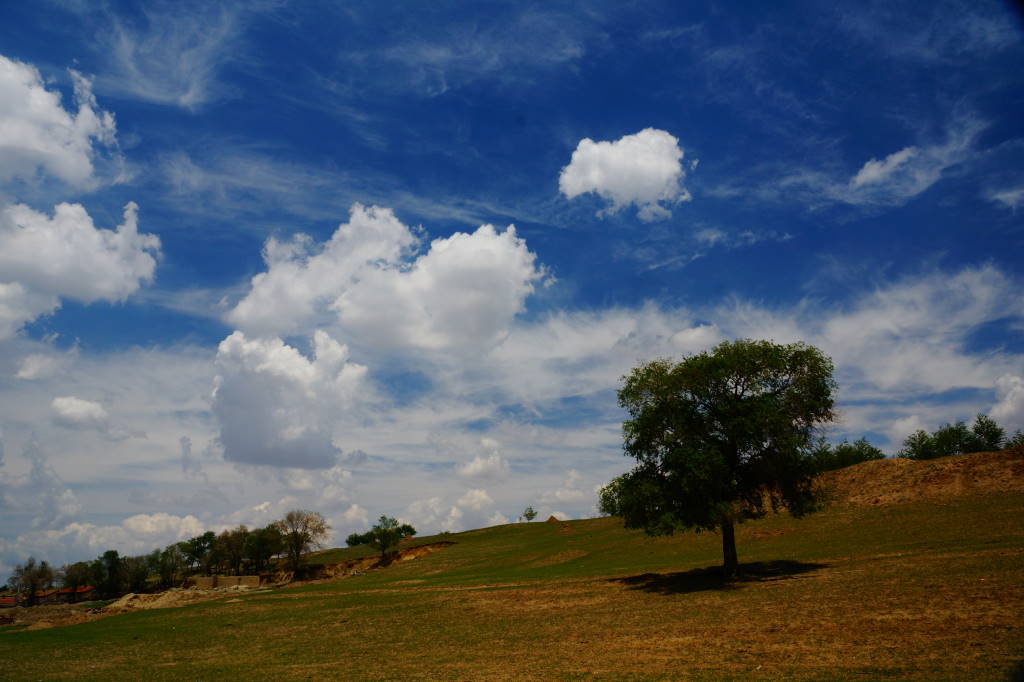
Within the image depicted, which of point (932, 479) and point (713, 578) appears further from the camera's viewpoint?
point (932, 479)

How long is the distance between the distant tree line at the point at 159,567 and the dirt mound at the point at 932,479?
446ft

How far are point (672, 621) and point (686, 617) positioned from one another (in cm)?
97

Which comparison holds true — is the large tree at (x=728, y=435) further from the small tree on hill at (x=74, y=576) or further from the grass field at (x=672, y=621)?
the small tree on hill at (x=74, y=576)

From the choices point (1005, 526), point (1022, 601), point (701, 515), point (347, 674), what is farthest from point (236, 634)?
point (1005, 526)

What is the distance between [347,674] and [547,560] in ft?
160

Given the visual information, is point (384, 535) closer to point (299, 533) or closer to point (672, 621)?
point (299, 533)

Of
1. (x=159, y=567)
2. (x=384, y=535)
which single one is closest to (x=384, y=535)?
(x=384, y=535)

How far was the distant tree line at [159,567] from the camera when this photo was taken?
535ft

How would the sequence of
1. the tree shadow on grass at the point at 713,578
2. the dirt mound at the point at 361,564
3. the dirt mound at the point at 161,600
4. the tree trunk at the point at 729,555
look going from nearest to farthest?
the tree shadow on grass at the point at 713,578 < the tree trunk at the point at 729,555 < the dirt mound at the point at 161,600 < the dirt mound at the point at 361,564

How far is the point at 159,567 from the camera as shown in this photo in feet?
591

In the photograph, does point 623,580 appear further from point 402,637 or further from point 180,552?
point 180,552

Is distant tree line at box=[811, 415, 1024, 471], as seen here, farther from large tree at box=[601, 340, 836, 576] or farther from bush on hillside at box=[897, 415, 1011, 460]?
large tree at box=[601, 340, 836, 576]

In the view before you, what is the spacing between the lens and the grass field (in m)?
20.4

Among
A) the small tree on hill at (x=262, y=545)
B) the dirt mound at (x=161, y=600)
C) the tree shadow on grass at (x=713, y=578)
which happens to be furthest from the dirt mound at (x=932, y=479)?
the small tree on hill at (x=262, y=545)
